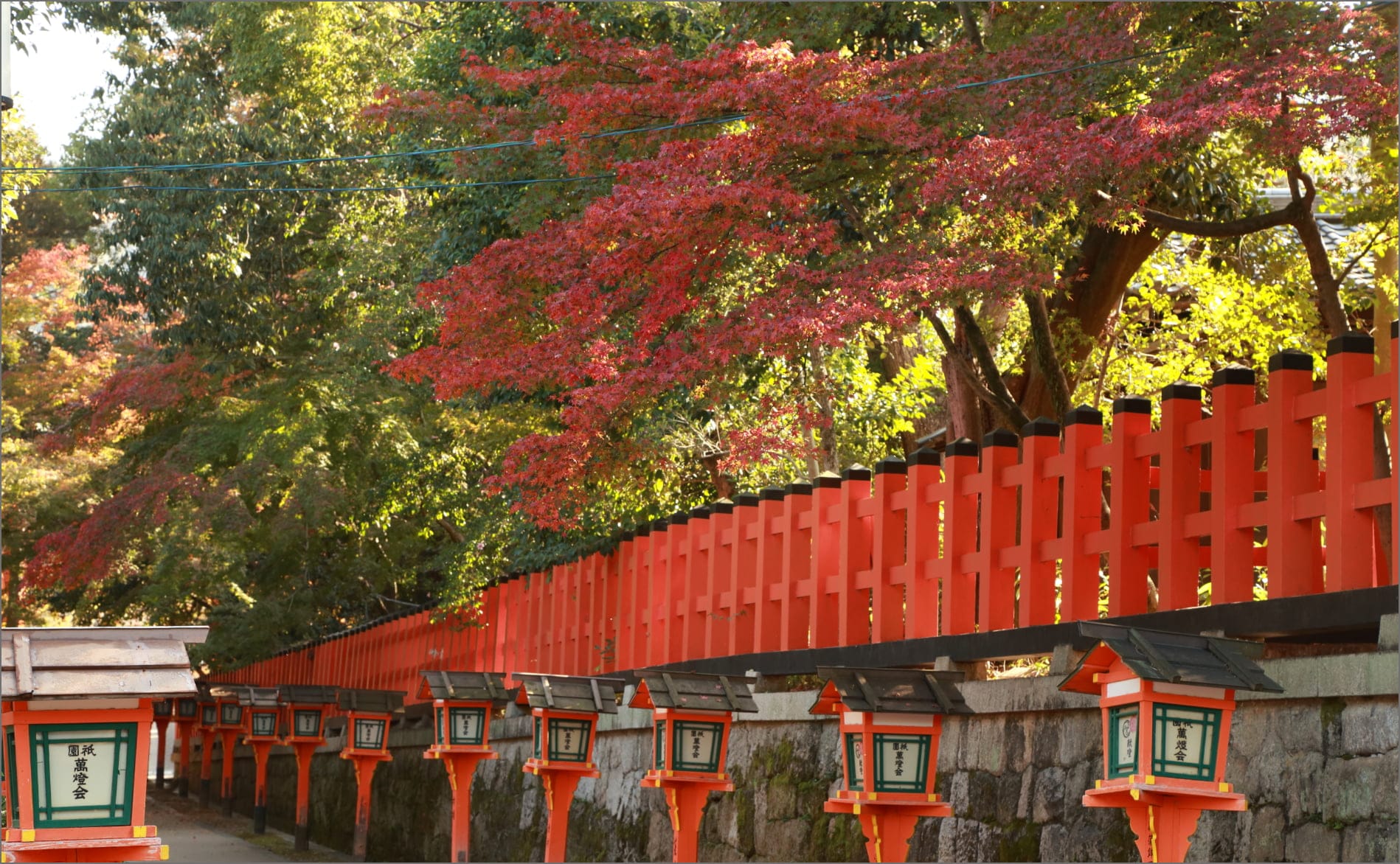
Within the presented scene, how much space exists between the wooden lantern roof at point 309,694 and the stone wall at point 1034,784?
Result: 651 cm

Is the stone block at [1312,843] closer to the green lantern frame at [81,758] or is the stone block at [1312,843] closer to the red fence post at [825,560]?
the red fence post at [825,560]

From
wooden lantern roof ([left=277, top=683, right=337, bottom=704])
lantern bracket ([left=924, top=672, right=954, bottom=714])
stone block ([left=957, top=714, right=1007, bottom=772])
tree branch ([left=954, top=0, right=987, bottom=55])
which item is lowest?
wooden lantern roof ([left=277, top=683, right=337, bottom=704])

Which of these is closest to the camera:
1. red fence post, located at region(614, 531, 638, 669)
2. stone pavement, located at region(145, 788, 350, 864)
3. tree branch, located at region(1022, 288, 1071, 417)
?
tree branch, located at region(1022, 288, 1071, 417)

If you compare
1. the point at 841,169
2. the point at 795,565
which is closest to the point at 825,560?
the point at 795,565

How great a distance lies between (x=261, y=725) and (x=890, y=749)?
52.3 feet

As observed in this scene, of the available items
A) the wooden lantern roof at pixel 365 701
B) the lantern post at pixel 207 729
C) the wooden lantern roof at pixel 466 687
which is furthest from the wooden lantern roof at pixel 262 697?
the wooden lantern roof at pixel 466 687

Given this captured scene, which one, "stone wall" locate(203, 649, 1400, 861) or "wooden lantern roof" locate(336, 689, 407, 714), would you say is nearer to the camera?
"stone wall" locate(203, 649, 1400, 861)

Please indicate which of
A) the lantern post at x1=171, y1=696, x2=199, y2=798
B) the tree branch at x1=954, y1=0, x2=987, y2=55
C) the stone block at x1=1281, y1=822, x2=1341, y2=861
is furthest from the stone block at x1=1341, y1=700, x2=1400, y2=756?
the lantern post at x1=171, y1=696, x2=199, y2=798

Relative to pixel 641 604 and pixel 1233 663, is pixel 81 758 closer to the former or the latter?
pixel 1233 663

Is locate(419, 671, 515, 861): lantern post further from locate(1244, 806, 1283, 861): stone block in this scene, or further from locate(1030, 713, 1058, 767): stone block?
locate(1244, 806, 1283, 861): stone block

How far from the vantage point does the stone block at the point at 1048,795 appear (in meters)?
7.07

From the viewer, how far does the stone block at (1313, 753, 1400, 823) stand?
541 cm

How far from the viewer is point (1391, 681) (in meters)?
5.36

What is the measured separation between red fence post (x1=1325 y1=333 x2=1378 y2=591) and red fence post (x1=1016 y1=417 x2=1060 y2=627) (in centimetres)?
179
